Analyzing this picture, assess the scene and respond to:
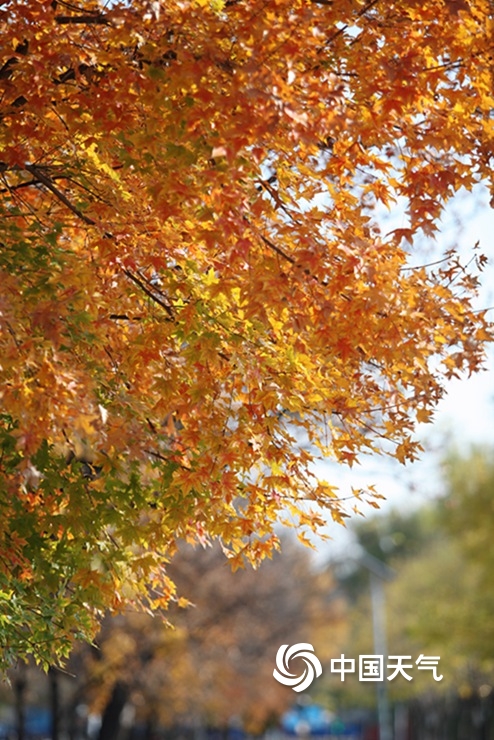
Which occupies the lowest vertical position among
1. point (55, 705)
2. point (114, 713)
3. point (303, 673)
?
point (303, 673)

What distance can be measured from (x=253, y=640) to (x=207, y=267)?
32262mm

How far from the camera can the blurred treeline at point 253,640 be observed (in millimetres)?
26359

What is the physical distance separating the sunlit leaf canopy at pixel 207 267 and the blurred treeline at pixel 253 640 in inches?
301

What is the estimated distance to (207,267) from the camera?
7262 mm

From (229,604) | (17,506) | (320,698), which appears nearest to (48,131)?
(17,506)

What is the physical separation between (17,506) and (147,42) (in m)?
3.15

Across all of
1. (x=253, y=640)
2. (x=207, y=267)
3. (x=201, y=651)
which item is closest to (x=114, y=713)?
(x=201, y=651)

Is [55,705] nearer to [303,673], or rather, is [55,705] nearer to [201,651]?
[201,651]

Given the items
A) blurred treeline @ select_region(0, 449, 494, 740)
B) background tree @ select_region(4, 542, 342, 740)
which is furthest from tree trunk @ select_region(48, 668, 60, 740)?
background tree @ select_region(4, 542, 342, 740)

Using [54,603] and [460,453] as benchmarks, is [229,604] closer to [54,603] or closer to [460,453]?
[460,453]

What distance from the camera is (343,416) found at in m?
7.08

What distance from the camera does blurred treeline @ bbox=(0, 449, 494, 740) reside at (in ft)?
86.5

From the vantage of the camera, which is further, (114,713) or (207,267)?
(114,713)

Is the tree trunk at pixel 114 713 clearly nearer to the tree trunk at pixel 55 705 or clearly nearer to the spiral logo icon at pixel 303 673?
the tree trunk at pixel 55 705
